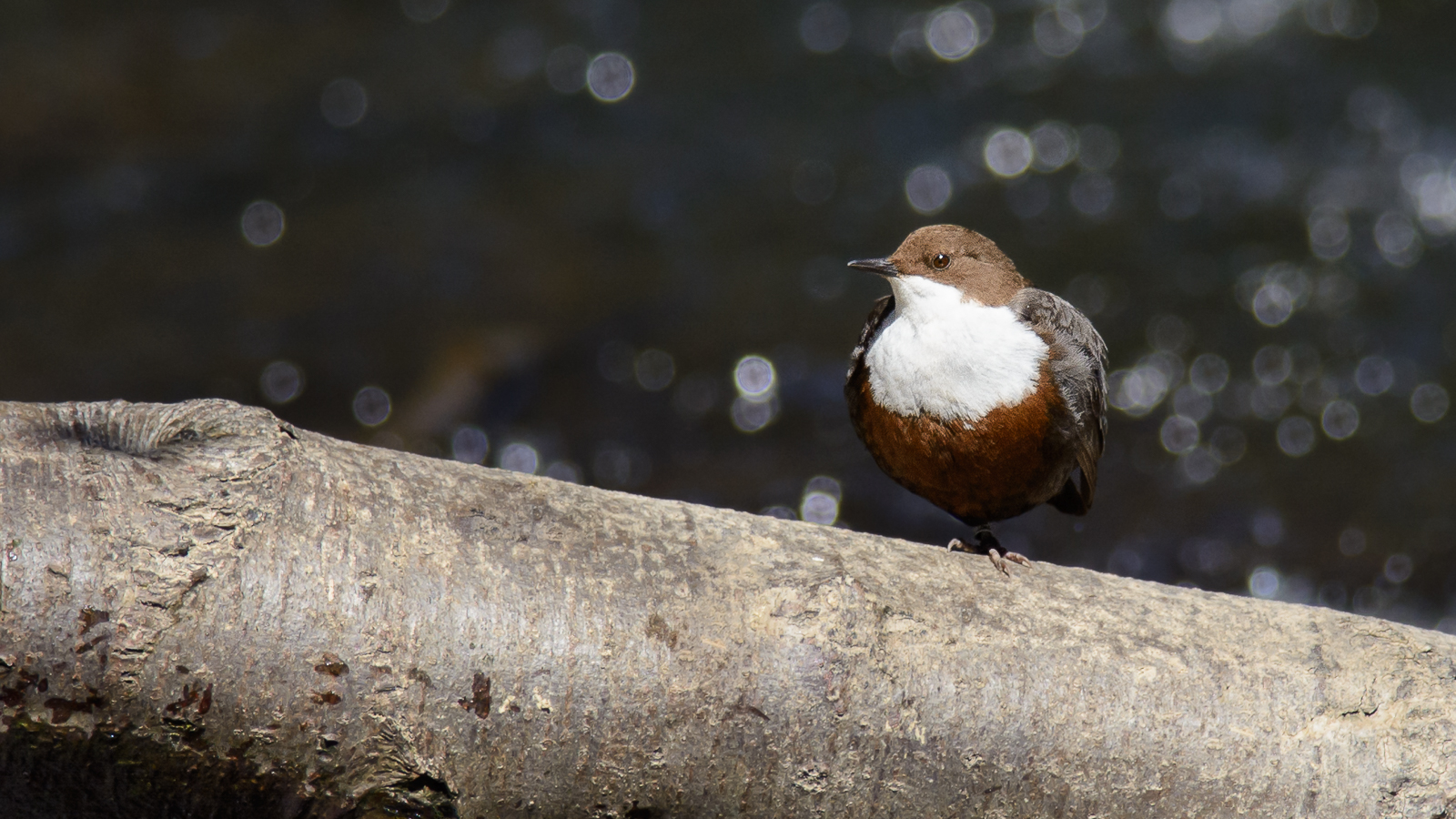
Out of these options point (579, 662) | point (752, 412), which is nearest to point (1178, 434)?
point (752, 412)

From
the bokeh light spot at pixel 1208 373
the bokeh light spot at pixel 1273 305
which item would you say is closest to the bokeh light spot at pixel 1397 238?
the bokeh light spot at pixel 1273 305

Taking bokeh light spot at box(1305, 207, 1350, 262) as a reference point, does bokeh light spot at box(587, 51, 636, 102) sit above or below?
above

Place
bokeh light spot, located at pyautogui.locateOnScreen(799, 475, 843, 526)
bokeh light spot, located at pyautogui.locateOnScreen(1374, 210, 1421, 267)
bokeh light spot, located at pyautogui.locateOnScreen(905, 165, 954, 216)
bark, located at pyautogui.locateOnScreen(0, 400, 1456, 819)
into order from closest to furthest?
bark, located at pyautogui.locateOnScreen(0, 400, 1456, 819)
bokeh light spot, located at pyautogui.locateOnScreen(799, 475, 843, 526)
bokeh light spot, located at pyautogui.locateOnScreen(1374, 210, 1421, 267)
bokeh light spot, located at pyautogui.locateOnScreen(905, 165, 954, 216)

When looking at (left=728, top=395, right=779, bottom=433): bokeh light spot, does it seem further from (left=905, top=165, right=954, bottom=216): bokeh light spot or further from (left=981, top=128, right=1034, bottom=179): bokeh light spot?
(left=981, top=128, right=1034, bottom=179): bokeh light spot

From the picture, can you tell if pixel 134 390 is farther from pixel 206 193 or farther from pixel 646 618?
pixel 646 618

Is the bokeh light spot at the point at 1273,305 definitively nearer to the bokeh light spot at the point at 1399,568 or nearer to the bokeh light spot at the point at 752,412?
the bokeh light spot at the point at 1399,568

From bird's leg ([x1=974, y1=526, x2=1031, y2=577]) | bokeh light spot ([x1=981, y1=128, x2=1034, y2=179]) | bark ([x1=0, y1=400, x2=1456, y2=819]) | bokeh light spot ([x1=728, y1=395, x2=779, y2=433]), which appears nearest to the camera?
bark ([x1=0, y1=400, x2=1456, y2=819])

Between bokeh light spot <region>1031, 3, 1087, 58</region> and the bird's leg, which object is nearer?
the bird's leg

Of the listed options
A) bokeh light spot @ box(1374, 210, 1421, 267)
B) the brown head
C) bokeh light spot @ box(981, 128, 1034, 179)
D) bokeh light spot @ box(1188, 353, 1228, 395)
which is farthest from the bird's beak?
bokeh light spot @ box(1374, 210, 1421, 267)
